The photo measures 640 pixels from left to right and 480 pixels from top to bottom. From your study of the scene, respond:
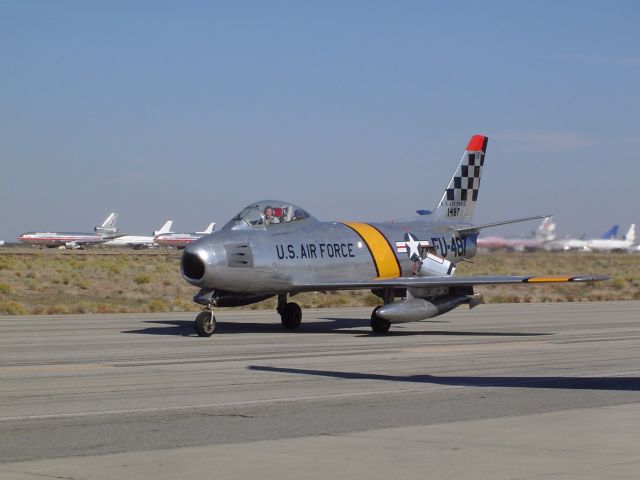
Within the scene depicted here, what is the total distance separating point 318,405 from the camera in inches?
496

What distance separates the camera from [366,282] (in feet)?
80.9

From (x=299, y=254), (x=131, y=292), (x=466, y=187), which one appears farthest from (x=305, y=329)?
(x=131, y=292)

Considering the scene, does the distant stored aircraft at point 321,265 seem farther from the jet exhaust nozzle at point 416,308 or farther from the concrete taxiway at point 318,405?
the concrete taxiway at point 318,405

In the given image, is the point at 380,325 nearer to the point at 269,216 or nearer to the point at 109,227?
the point at 269,216

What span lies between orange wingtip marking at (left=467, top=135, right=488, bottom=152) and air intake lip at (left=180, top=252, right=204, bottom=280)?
35.1 ft

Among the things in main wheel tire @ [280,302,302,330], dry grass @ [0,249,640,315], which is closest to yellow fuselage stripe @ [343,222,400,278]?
main wheel tire @ [280,302,302,330]

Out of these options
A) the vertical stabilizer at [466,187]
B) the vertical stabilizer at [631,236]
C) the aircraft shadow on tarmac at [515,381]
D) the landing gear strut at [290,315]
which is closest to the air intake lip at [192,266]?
the landing gear strut at [290,315]

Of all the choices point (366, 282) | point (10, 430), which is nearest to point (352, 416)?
point (10, 430)

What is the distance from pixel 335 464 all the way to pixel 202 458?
111 cm

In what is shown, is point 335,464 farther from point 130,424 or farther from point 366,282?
point 366,282

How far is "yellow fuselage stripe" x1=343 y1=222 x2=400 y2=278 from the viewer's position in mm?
27047

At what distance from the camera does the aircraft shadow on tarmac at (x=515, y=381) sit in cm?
1445

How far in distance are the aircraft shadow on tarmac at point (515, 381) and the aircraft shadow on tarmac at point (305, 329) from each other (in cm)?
874

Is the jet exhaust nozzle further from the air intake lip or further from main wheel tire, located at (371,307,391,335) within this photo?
the air intake lip
